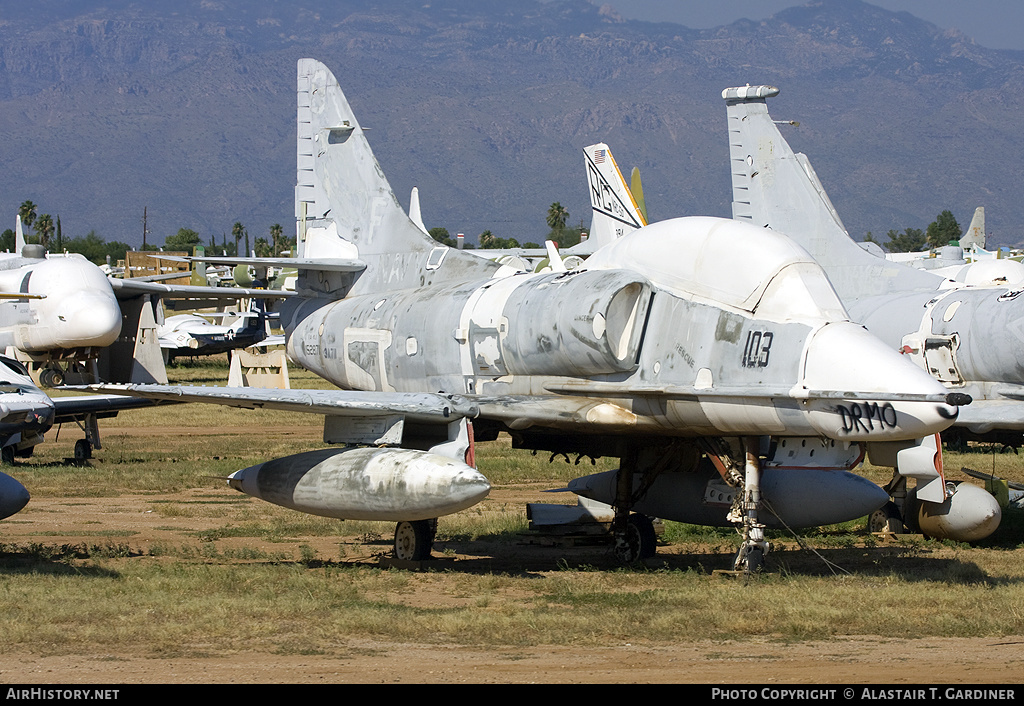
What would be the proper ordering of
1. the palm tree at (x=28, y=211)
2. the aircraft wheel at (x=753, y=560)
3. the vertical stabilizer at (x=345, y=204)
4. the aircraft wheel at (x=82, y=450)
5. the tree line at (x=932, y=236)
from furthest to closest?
the tree line at (x=932, y=236) < the palm tree at (x=28, y=211) < the aircraft wheel at (x=82, y=450) < the vertical stabilizer at (x=345, y=204) < the aircraft wheel at (x=753, y=560)

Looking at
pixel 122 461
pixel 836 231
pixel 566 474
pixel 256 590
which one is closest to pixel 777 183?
pixel 836 231

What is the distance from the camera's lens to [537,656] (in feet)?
26.3

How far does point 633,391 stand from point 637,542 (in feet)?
8.25

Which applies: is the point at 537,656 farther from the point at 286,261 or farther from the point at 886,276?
the point at 886,276

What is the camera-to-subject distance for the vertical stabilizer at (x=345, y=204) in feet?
50.0

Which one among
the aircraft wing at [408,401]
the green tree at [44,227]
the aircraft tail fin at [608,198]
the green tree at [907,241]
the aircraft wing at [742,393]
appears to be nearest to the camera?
the aircraft wing at [742,393]

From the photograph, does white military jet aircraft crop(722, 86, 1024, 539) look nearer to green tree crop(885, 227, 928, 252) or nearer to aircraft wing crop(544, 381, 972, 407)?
aircraft wing crop(544, 381, 972, 407)

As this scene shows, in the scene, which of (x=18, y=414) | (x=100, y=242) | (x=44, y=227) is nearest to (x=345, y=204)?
(x=18, y=414)

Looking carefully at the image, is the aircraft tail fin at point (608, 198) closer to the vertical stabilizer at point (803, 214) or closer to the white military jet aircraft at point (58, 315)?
the vertical stabilizer at point (803, 214)

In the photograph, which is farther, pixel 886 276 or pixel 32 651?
pixel 886 276

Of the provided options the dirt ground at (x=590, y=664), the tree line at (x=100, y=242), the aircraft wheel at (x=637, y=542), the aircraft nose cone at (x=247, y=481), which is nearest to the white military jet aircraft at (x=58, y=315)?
the aircraft nose cone at (x=247, y=481)

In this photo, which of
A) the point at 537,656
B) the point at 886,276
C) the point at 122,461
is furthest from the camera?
the point at 122,461

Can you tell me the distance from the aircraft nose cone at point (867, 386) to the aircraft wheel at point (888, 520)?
508 centimetres

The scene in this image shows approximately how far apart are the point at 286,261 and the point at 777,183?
7.83 meters
